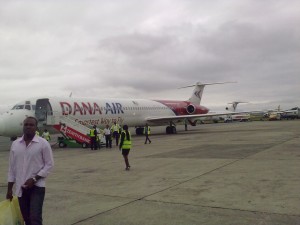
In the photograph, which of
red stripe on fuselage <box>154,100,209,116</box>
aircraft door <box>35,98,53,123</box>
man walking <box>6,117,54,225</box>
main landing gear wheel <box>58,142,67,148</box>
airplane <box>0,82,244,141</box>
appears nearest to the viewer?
man walking <box>6,117,54,225</box>

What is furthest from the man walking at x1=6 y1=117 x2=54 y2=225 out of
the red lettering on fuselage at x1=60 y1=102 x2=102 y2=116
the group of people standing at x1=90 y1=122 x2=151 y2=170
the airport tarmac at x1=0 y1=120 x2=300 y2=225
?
the red lettering on fuselage at x1=60 y1=102 x2=102 y2=116

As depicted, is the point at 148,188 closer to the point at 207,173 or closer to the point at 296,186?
the point at 207,173

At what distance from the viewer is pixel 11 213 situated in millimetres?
4223

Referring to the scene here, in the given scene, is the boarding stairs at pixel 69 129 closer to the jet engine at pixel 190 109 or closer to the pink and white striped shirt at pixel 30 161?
the pink and white striped shirt at pixel 30 161

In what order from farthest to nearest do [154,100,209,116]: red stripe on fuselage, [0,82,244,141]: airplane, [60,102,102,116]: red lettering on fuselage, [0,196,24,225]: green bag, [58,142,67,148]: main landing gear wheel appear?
[154,100,209,116]: red stripe on fuselage
[60,102,102,116]: red lettering on fuselage
[58,142,67,148]: main landing gear wheel
[0,82,244,141]: airplane
[0,196,24,225]: green bag

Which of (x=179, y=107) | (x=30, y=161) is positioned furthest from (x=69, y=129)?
(x=179, y=107)

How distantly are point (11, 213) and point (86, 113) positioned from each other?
2202 centimetres

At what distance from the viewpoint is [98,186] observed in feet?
28.6

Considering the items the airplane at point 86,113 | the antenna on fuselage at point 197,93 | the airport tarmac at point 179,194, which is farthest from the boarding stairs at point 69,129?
the antenna on fuselage at point 197,93

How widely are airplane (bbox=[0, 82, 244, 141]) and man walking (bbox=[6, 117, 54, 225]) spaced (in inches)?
700

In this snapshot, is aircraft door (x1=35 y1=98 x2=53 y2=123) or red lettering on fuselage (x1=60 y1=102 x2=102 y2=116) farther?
red lettering on fuselage (x1=60 y1=102 x2=102 y2=116)

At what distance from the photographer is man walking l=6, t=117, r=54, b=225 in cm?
427

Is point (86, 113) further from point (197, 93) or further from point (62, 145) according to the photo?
point (197, 93)

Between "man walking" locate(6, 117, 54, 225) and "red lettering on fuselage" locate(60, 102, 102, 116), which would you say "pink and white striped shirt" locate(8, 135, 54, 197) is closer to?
"man walking" locate(6, 117, 54, 225)
